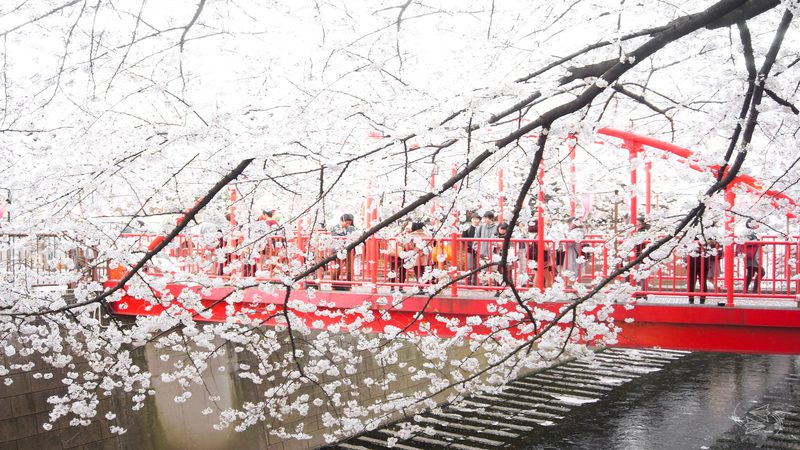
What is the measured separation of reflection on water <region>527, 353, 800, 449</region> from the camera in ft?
51.8

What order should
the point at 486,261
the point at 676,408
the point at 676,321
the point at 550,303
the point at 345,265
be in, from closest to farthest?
the point at 676,321
the point at 550,303
the point at 486,261
the point at 345,265
the point at 676,408

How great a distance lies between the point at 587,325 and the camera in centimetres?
752

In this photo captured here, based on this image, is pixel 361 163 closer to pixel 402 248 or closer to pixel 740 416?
pixel 402 248

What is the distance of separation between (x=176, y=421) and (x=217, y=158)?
8.89 meters

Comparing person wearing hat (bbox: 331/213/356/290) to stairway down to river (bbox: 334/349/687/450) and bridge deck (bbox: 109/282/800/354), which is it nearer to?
bridge deck (bbox: 109/282/800/354)

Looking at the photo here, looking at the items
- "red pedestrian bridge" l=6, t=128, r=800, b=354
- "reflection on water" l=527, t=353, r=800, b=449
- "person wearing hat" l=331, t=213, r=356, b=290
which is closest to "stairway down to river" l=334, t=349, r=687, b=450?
"reflection on water" l=527, t=353, r=800, b=449

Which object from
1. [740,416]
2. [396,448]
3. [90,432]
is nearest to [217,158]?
[90,432]

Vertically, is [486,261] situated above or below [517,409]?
above

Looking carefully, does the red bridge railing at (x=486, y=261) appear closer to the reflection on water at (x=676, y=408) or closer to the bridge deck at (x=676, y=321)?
the bridge deck at (x=676, y=321)

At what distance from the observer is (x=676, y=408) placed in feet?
61.2

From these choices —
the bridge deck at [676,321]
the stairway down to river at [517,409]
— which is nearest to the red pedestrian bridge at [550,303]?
the bridge deck at [676,321]

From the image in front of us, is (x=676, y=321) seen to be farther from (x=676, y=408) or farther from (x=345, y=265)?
(x=676, y=408)

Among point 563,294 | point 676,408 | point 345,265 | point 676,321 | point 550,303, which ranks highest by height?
point 345,265

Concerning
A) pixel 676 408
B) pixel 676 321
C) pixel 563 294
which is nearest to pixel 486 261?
pixel 563 294
